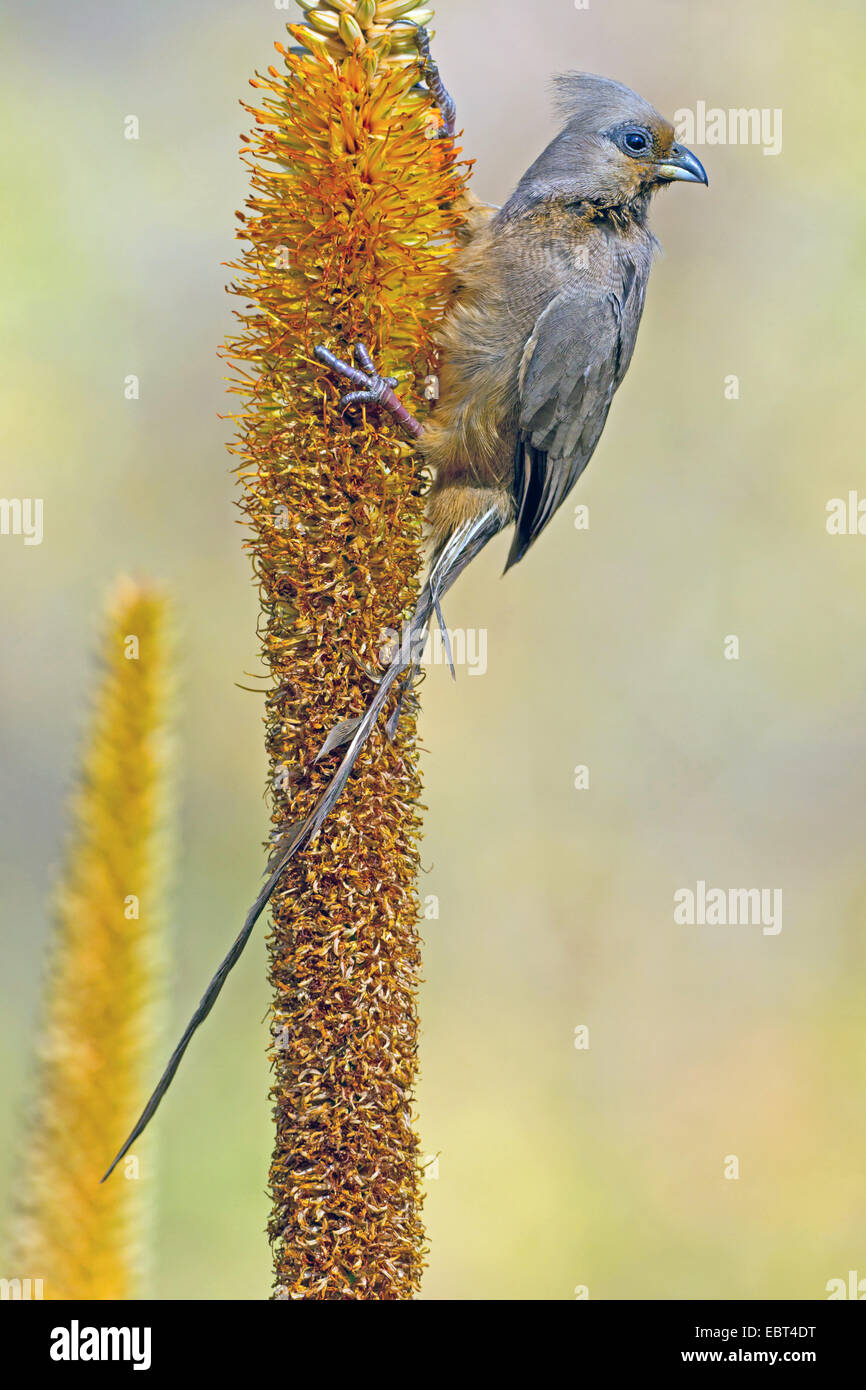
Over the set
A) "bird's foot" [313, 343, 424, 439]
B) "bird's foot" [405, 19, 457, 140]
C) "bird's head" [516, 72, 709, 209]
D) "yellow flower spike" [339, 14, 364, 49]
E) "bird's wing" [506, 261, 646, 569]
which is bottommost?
"bird's foot" [313, 343, 424, 439]

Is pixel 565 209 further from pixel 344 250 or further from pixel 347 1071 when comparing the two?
pixel 347 1071

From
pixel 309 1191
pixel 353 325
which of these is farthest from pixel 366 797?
pixel 353 325

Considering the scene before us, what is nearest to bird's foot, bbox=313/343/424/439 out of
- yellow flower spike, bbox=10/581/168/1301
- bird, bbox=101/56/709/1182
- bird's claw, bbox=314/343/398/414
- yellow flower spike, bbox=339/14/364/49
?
bird's claw, bbox=314/343/398/414

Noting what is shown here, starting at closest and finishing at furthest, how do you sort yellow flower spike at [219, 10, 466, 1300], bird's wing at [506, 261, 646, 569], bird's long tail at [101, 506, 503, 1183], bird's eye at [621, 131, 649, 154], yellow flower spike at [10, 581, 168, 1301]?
yellow flower spike at [10, 581, 168, 1301] < bird's long tail at [101, 506, 503, 1183] < yellow flower spike at [219, 10, 466, 1300] < bird's wing at [506, 261, 646, 569] < bird's eye at [621, 131, 649, 154]

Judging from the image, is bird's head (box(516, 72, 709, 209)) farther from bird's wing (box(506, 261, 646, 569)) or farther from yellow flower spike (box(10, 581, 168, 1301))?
yellow flower spike (box(10, 581, 168, 1301))

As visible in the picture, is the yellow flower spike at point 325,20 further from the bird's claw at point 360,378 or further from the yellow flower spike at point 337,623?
the bird's claw at point 360,378

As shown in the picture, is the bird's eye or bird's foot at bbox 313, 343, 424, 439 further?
the bird's eye
